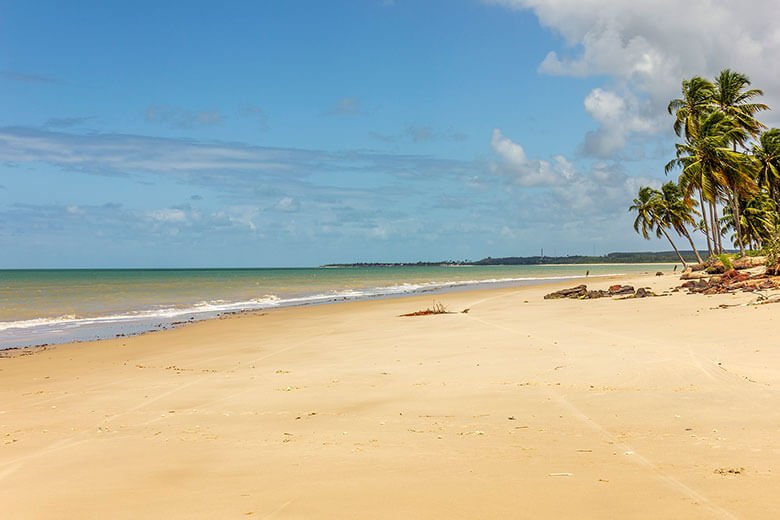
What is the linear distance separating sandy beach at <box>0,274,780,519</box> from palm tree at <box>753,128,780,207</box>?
129 feet

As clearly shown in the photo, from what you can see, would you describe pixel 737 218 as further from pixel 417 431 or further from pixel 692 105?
pixel 417 431

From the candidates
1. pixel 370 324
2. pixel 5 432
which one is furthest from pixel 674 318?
pixel 5 432

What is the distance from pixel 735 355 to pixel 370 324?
12056mm

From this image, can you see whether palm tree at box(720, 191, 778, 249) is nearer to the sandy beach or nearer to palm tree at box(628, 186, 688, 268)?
palm tree at box(628, 186, 688, 268)

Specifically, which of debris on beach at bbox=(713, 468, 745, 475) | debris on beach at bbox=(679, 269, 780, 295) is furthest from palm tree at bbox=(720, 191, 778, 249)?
debris on beach at bbox=(713, 468, 745, 475)

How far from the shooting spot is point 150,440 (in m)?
6.40

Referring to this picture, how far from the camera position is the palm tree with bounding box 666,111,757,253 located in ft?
121

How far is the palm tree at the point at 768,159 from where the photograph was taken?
45.2 metres

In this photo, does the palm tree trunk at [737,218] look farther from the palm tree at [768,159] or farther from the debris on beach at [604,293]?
the debris on beach at [604,293]

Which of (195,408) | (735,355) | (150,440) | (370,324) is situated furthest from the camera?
(370,324)

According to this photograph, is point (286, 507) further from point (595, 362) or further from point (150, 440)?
point (595, 362)

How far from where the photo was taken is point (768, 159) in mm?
45219

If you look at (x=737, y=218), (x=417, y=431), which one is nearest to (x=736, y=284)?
(x=417, y=431)

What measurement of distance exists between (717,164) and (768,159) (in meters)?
11.1
